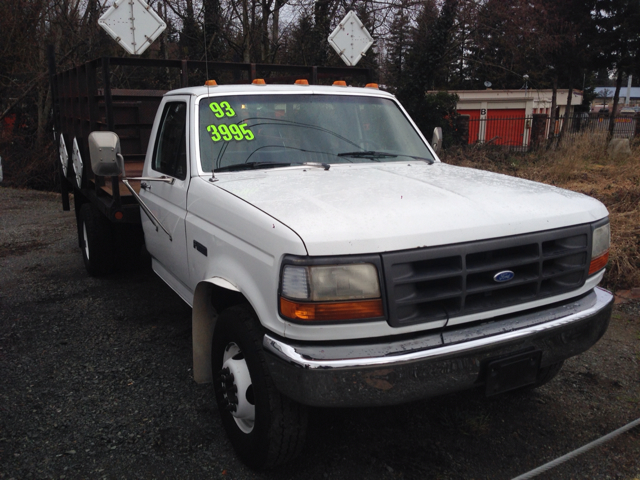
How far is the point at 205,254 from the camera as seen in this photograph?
3.17 metres

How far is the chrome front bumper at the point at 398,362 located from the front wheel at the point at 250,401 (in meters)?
0.15

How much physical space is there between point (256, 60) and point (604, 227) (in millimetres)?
17496

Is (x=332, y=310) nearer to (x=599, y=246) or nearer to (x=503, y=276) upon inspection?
(x=503, y=276)

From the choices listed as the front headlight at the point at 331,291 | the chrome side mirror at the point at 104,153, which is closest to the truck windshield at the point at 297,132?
the chrome side mirror at the point at 104,153

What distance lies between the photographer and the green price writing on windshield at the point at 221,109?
3.69m

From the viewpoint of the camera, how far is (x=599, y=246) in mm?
2914

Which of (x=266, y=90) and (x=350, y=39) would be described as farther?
(x=350, y=39)

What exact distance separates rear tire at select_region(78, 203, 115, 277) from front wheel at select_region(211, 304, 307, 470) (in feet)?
10.8

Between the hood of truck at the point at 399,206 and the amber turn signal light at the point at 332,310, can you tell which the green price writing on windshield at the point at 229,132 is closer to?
the hood of truck at the point at 399,206

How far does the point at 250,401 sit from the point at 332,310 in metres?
0.76

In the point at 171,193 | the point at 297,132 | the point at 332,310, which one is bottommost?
the point at 332,310

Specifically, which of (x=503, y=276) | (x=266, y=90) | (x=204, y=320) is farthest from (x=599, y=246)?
(x=266, y=90)

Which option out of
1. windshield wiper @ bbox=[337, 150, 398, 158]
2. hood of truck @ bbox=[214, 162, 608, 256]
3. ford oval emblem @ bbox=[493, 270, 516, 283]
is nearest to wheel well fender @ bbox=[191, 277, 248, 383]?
hood of truck @ bbox=[214, 162, 608, 256]

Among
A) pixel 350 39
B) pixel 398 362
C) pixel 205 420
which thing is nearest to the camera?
pixel 398 362
